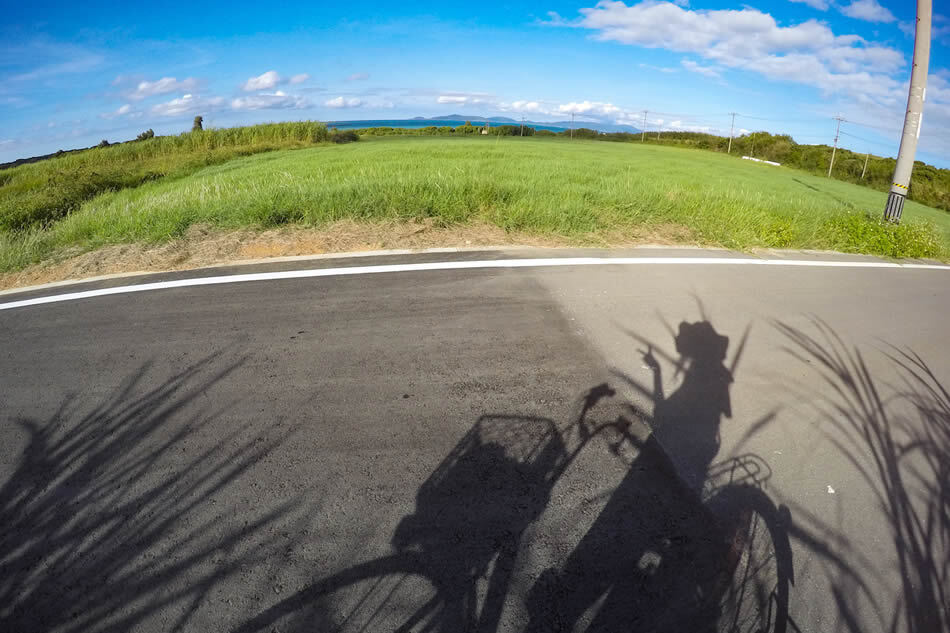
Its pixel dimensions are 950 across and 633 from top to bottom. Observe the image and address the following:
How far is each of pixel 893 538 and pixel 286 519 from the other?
2761mm

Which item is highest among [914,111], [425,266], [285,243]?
[914,111]

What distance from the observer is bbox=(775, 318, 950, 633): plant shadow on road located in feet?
6.14

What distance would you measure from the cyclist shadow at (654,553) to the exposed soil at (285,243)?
3.87m

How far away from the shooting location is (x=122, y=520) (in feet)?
6.89

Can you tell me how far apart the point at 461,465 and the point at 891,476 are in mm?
2308

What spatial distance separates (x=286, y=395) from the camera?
3004mm

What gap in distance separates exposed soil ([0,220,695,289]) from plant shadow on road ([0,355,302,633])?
3080 millimetres

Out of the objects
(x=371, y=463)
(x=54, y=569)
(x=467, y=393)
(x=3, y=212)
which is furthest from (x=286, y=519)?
(x=3, y=212)

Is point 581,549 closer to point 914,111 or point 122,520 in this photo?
point 122,520

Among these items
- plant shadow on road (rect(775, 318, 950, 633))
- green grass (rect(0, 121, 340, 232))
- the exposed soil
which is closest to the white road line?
the exposed soil

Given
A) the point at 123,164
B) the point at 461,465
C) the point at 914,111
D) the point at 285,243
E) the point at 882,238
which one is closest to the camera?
the point at 461,465

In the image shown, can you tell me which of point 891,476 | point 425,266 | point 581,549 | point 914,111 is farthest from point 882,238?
point 581,549

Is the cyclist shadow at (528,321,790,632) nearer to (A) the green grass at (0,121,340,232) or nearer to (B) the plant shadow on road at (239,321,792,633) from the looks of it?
(B) the plant shadow on road at (239,321,792,633)

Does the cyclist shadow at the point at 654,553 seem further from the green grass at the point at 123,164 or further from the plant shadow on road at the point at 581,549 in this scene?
the green grass at the point at 123,164
